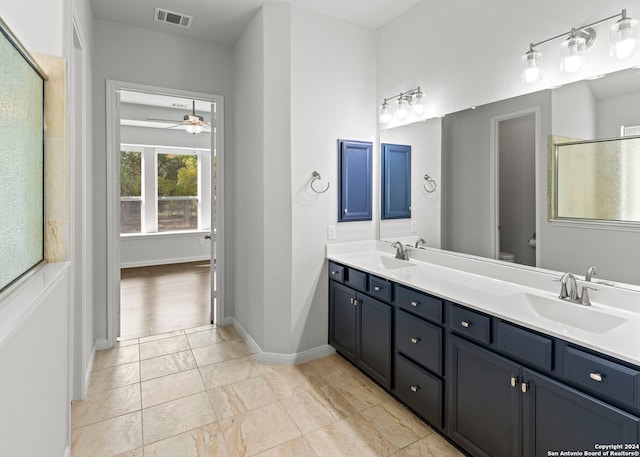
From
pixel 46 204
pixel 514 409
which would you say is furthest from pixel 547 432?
pixel 46 204

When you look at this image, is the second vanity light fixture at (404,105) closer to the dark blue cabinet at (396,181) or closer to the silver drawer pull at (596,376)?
the dark blue cabinet at (396,181)

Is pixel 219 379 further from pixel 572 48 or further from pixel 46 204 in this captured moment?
pixel 572 48

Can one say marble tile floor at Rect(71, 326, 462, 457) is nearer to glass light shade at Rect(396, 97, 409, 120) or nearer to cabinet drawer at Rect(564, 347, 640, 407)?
cabinet drawer at Rect(564, 347, 640, 407)

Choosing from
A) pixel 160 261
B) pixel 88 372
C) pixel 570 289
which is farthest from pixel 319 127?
pixel 160 261

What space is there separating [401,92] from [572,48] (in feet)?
4.37

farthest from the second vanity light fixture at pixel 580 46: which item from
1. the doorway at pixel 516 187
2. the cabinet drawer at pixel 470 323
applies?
the cabinet drawer at pixel 470 323

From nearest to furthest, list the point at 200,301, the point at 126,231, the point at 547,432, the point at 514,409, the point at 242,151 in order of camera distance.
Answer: the point at 547,432, the point at 514,409, the point at 242,151, the point at 200,301, the point at 126,231

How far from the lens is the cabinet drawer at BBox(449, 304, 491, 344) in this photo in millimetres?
1658

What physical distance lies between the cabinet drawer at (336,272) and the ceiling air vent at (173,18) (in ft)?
7.99

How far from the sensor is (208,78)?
11.6ft

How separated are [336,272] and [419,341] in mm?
1000

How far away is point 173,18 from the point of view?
9.85 feet

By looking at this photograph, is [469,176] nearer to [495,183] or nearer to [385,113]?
[495,183]

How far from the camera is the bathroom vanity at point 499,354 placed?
127cm
